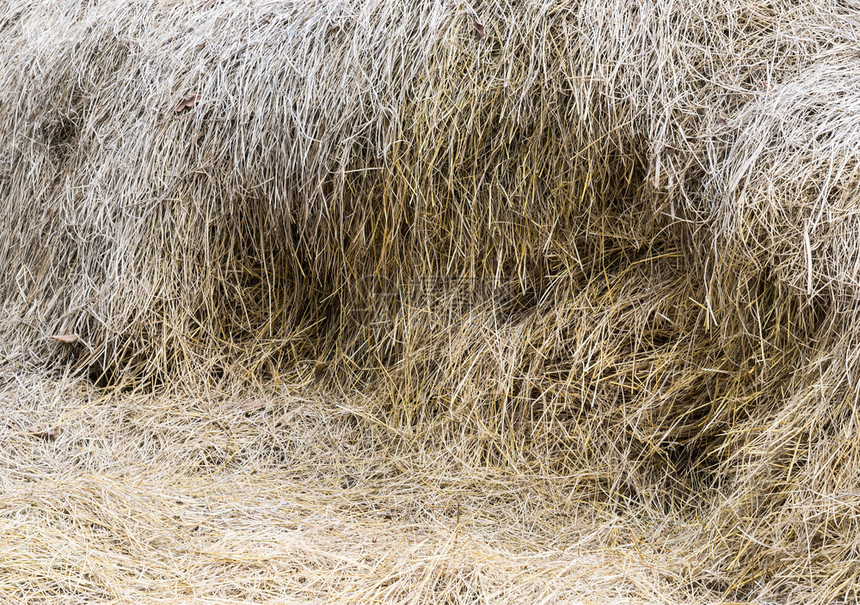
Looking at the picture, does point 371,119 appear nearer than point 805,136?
No

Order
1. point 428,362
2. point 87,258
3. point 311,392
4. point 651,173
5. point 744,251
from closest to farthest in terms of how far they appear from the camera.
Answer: point 744,251 → point 651,173 → point 428,362 → point 311,392 → point 87,258

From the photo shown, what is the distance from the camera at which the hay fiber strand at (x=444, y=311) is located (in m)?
2.12

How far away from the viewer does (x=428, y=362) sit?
2801 mm

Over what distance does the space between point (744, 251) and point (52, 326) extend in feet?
7.83

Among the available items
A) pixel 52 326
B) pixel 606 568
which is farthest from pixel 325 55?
pixel 606 568

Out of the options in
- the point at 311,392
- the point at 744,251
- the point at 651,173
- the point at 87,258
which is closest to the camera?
the point at 744,251

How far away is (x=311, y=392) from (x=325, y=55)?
112cm

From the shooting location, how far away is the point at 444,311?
112 inches

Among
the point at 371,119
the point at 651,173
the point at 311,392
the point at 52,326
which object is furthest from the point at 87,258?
the point at 651,173

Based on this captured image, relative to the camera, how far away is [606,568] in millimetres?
2133

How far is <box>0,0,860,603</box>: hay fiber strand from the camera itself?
2.12 meters

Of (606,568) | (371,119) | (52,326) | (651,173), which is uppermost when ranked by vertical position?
(371,119)

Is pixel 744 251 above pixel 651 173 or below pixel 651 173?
below

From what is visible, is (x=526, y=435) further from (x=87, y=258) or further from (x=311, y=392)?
(x=87, y=258)
